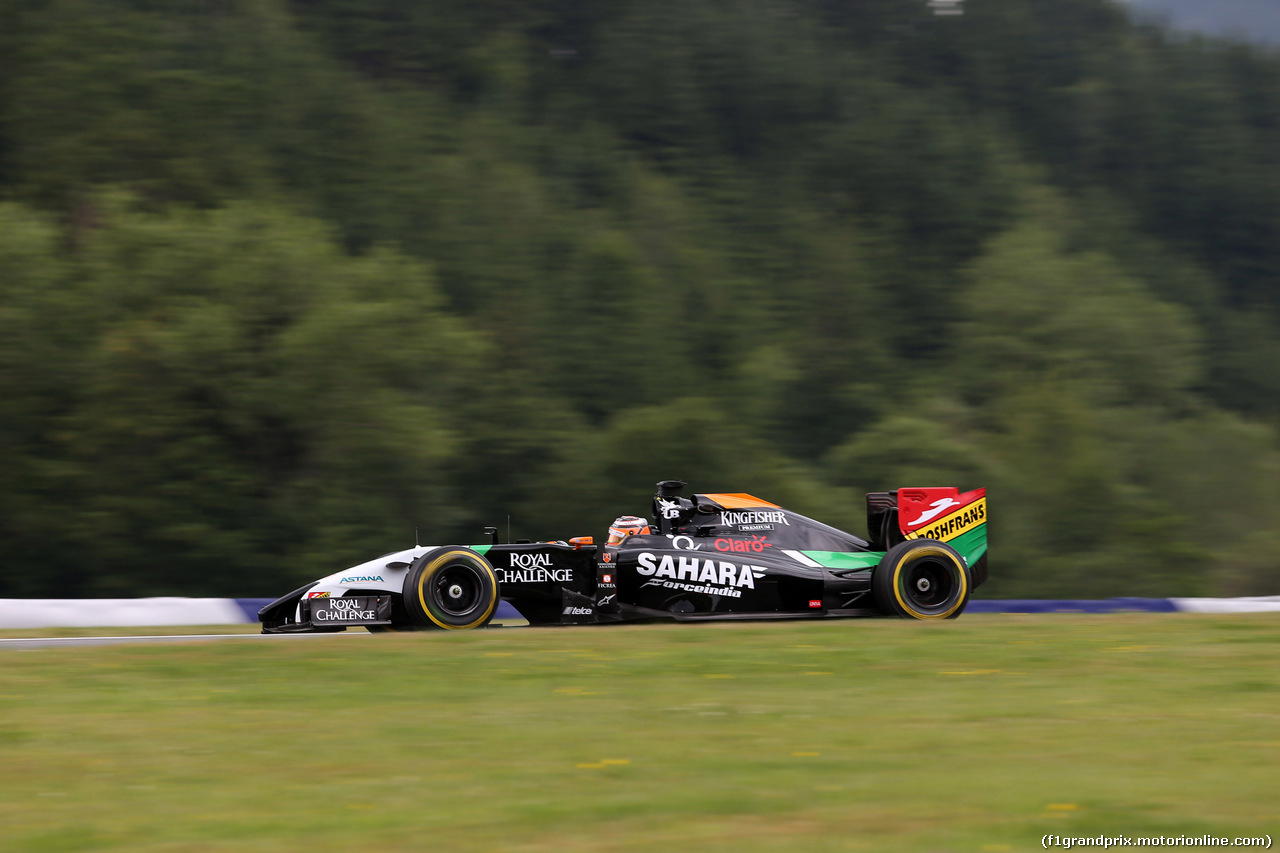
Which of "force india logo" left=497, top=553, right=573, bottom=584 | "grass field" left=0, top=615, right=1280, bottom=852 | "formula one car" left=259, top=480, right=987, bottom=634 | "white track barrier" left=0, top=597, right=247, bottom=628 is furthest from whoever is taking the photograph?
"white track barrier" left=0, top=597, right=247, bottom=628

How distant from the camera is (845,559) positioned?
48.6 ft

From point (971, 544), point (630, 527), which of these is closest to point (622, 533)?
point (630, 527)

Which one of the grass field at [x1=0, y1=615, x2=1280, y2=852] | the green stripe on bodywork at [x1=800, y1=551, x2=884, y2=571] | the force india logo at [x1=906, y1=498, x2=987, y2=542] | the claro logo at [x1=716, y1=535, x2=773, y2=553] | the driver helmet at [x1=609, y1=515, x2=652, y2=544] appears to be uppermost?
the driver helmet at [x1=609, y1=515, x2=652, y2=544]

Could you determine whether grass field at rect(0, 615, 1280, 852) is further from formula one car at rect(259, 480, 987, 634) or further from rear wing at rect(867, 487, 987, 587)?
rear wing at rect(867, 487, 987, 587)

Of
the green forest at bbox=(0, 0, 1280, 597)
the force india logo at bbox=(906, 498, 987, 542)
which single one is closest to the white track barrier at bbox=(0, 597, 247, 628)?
the force india logo at bbox=(906, 498, 987, 542)

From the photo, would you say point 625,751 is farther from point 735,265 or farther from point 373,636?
point 735,265

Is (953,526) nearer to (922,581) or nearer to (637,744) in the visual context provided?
(922,581)

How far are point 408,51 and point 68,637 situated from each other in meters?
46.2

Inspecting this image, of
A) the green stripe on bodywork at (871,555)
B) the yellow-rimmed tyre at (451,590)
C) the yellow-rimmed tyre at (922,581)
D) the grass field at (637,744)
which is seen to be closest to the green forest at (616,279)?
the yellow-rimmed tyre at (451,590)

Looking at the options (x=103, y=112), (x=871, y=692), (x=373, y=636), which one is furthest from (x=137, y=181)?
(x=871, y=692)

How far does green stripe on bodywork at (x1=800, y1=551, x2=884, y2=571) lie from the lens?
14703 millimetres

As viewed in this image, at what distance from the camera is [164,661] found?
1109 cm

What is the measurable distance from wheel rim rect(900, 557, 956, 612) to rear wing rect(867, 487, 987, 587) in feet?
1.79

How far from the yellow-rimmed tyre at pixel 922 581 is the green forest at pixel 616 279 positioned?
Result: 16.9m
